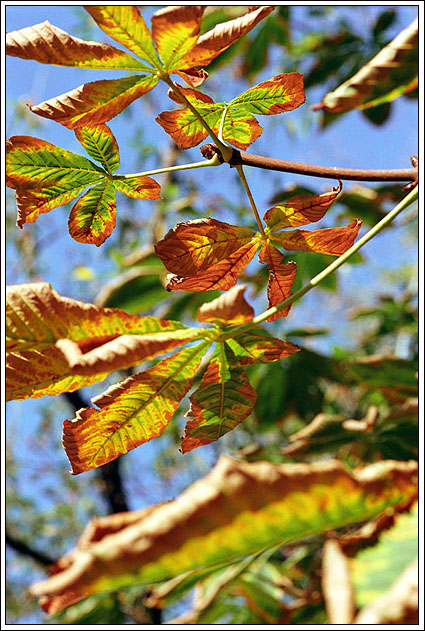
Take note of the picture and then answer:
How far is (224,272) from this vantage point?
383mm

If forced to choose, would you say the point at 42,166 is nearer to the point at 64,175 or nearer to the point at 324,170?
the point at 64,175

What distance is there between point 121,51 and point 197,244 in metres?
0.12

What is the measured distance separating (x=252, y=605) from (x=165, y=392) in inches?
24.5

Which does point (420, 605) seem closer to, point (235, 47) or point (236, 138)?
point (236, 138)

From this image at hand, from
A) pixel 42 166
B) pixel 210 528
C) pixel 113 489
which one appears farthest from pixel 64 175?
pixel 113 489

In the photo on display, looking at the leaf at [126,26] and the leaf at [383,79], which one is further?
the leaf at [383,79]

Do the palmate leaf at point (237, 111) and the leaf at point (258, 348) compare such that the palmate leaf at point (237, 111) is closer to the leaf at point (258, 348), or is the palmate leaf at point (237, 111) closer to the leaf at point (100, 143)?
the leaf at point (100, 143)

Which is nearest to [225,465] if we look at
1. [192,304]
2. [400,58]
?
[400,58]

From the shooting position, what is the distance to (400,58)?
630mm

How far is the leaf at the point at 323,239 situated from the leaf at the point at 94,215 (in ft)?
0.39

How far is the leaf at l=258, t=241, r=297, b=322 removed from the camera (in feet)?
1.24

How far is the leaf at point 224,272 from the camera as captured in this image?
373 millimetres

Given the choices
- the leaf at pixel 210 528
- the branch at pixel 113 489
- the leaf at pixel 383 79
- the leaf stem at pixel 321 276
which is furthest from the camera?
the branch at pixel 113 489

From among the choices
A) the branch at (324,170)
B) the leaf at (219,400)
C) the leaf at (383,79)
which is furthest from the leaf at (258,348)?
the leaf at (383,79)
